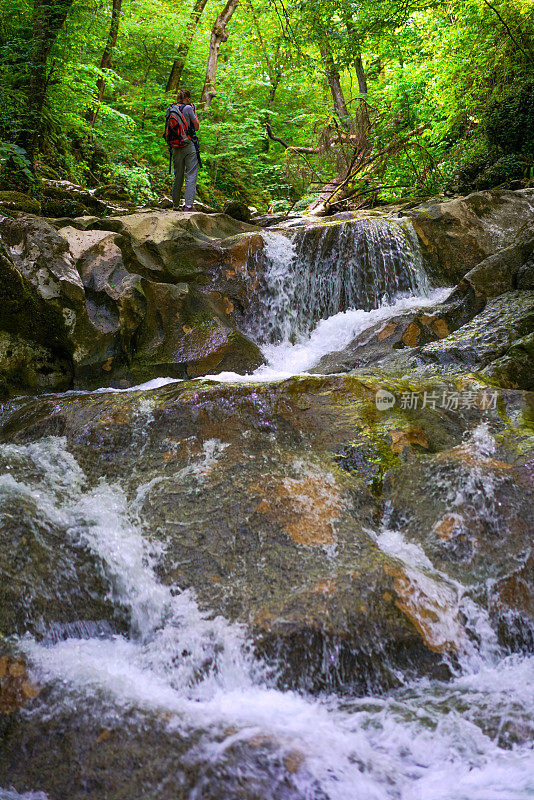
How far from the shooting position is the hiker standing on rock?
26.0 feet

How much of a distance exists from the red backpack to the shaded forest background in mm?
1828

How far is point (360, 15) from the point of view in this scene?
10094 mm

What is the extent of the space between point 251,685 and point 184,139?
26.0 ft

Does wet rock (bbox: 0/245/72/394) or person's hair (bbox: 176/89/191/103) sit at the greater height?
person's hair (bbox: 176/89/191/103)

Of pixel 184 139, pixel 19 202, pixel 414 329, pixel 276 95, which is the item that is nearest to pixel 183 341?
pixel 414 329

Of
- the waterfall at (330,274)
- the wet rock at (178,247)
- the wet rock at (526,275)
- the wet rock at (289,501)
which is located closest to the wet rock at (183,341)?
the wet rock at (178,247)

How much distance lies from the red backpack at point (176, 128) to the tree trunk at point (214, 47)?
8.10m

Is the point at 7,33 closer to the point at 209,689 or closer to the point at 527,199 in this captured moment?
the point at 527,199

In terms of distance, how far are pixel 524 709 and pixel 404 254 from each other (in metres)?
6.57

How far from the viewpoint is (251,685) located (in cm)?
256

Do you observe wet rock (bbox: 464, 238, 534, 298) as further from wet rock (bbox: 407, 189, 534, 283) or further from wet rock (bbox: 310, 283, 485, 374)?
wet rock (bbox: 407, 189, 534, 283)

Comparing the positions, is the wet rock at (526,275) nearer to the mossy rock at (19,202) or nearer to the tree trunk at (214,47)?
the mossy rock at (19,202)

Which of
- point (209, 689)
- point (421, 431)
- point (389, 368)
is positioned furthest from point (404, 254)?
point (209, 689)

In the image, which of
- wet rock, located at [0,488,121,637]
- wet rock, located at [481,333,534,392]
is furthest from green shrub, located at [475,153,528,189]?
wet rock, located at [0,488,121,637]
